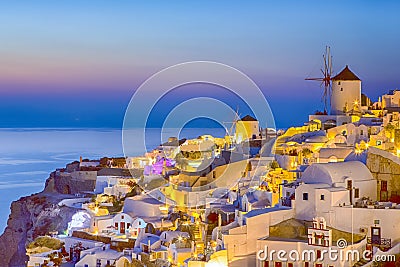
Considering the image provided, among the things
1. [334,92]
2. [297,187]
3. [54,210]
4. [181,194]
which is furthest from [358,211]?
[54,210]

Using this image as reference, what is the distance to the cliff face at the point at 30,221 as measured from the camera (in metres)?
36.8

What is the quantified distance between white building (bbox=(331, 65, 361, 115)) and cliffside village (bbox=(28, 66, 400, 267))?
5 cm

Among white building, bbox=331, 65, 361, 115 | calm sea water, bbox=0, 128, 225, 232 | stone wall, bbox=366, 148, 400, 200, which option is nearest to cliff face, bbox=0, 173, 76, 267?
calm sea water, bbox=0, 128, 225, 232

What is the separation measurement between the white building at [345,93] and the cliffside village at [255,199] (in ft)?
0.18

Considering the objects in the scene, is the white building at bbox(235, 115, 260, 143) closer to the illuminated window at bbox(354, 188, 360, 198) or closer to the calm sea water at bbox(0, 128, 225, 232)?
the calm sea water at bbox(0, 128, 225, 232)

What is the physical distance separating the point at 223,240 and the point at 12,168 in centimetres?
7832

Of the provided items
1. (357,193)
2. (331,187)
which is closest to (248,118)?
(357,193)

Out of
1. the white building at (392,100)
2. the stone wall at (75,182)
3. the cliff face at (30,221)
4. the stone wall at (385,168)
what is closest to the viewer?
the stone wall at (385,168)

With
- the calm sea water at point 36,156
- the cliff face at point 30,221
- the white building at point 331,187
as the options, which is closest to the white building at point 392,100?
the white building at point 331,187

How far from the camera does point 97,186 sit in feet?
132

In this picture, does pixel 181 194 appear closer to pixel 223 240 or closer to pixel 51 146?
pixel 223 240

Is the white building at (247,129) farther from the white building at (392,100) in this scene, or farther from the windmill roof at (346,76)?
the white building at (392,100)

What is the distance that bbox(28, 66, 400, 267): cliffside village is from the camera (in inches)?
792

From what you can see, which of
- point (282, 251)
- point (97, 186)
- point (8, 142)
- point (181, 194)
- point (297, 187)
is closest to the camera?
point (282, 251)
